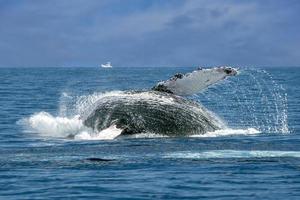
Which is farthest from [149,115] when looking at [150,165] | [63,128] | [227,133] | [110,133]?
[150,165]

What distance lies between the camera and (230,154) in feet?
50.7

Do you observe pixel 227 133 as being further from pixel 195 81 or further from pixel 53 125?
pixel 53 125

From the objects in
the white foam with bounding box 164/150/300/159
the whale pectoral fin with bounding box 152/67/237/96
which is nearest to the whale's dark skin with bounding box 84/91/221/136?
the whale pectoral fin with bounding box 152/67/237/96

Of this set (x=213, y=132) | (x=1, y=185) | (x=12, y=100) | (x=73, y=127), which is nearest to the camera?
(x=1, y=185)

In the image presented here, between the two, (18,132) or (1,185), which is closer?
(1,185)

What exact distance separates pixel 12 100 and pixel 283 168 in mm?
27129

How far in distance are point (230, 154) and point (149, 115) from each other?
392cm

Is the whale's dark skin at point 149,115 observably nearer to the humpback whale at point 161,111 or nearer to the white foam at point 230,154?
the humpback whale at point 161,111

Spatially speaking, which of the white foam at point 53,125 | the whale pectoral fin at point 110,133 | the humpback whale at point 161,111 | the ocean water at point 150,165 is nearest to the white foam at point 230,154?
the ocean water at point 150,165

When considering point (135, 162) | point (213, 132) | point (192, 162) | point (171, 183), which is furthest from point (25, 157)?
point (213, 132)

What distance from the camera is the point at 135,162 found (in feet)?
46.9

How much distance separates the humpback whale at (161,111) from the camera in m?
18.9

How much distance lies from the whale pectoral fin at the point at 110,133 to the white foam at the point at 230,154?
3018 millimetres

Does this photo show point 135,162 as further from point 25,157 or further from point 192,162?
point 25,157
